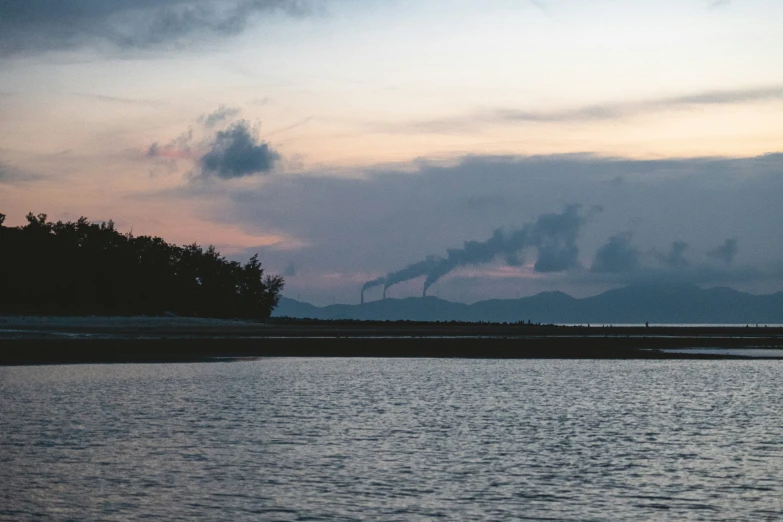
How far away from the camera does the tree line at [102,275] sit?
144 metres

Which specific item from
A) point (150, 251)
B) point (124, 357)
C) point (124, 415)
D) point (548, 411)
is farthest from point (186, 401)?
point (150, 251)

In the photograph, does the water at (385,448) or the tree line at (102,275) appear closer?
the water at (385,448)

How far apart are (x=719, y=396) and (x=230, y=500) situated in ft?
102

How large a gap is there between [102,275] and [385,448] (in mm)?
133597

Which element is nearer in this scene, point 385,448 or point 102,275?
point 385,448

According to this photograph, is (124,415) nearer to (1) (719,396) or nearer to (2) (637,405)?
(2) (637,405)

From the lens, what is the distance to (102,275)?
153000 millimetres

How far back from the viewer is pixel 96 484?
2278 centimetres

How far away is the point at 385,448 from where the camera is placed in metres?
28.6

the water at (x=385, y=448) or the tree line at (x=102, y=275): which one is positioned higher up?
the tree line at (x=102, y=275)

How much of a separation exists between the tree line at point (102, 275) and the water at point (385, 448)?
98424 millimetres

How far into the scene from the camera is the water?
20.8 metres

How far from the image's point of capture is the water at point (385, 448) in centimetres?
2075

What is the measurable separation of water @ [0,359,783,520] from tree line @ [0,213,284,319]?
9842cm
